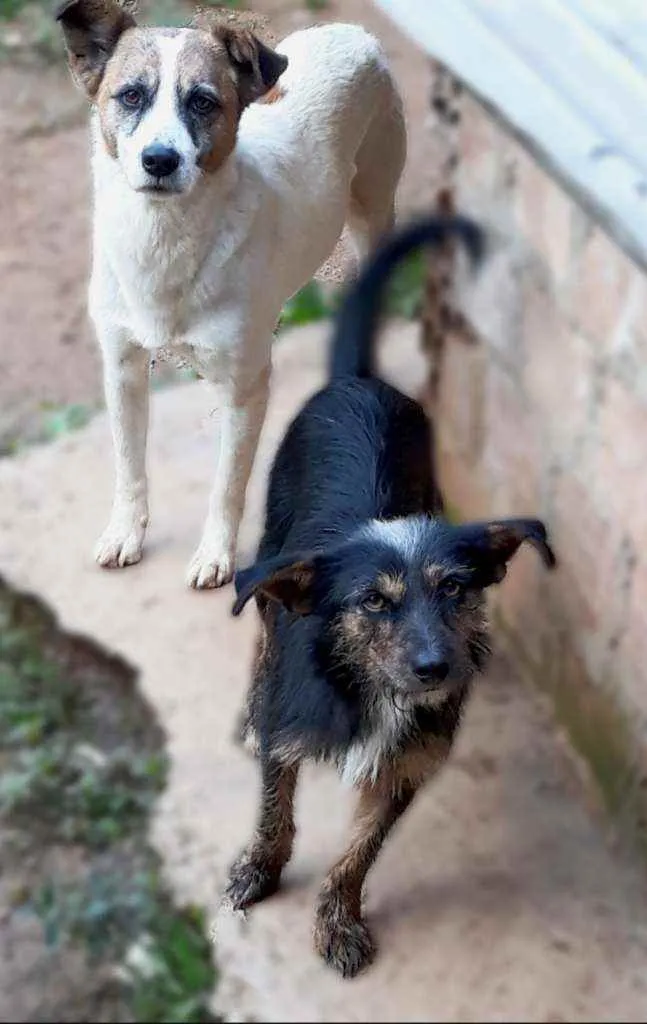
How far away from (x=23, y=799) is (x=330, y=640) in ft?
8.10

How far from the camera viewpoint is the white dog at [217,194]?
2.14ft

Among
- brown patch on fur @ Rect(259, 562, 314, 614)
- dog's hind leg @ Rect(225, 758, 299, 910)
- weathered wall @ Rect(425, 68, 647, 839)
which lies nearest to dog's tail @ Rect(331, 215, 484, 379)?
brown patch on fur @ Rect(259, 562, 314, 614)

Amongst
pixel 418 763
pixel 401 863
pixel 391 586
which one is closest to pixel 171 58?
pixel 391 586

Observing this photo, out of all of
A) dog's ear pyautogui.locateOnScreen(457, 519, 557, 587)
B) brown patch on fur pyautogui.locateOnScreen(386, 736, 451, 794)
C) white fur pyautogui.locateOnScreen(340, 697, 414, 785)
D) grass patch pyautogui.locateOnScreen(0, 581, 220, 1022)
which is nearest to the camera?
dog's ear pyautogui.locateOnScreen(457, 519, 557, 587)

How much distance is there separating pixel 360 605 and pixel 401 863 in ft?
6.42

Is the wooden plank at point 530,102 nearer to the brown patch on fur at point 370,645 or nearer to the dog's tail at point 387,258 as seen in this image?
the dog's tail at point 387,258

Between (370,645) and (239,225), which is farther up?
(239,225)

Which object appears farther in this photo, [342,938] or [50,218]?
[342,938]

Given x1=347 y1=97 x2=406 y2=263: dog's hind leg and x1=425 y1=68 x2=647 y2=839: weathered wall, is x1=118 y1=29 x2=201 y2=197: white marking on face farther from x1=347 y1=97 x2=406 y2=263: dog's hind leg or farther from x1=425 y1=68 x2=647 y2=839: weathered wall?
x1=425 y1=68 x2=647 y2=839: weathered wall

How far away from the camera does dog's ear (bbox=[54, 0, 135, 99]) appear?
0.62 metres

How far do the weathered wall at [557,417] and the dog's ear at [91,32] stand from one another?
1.85 m

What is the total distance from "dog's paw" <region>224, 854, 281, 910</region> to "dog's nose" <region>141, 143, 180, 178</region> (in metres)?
1.37

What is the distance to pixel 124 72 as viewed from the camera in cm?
66

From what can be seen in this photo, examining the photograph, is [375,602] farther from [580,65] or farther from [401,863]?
[401,863]
